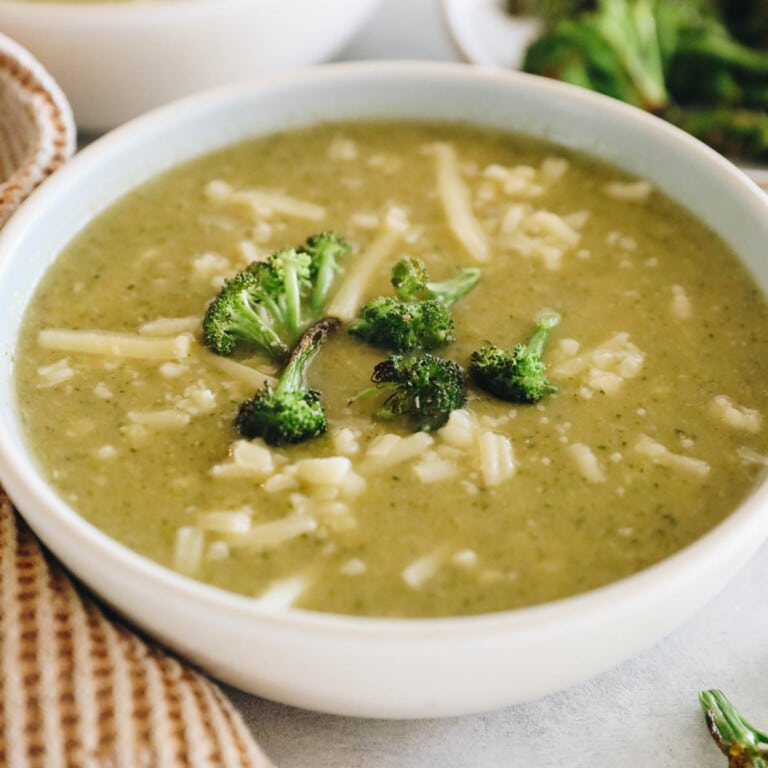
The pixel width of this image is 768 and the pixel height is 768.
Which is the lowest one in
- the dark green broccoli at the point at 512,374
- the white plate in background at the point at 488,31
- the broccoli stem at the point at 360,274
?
the white plate in background at the point at 488,31

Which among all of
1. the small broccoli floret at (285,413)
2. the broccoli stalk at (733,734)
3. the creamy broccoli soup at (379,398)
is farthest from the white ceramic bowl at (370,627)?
the small broccoli floret at (285,413)

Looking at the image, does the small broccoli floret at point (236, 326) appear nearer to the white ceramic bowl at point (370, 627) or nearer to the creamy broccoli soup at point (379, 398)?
the creamy broccoli soup at point (379, 398)

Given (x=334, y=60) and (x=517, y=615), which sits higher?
(x=517, y=615)

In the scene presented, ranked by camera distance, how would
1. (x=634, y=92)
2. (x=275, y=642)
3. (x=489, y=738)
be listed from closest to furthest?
(x=275, y=642) → (x=489, y=738) → (x=634, y=92)

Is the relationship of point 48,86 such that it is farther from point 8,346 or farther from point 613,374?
point 613,374

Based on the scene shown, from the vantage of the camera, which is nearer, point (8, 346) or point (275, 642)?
point (275, 642)

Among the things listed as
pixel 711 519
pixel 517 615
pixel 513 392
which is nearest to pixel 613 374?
pixel 513 392

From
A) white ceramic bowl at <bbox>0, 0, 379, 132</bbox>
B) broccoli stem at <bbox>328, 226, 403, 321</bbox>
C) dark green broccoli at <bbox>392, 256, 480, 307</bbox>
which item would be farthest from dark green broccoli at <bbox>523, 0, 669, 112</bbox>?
dark green broccoli at <bbox>392, 256, 480, 307</bbox>
